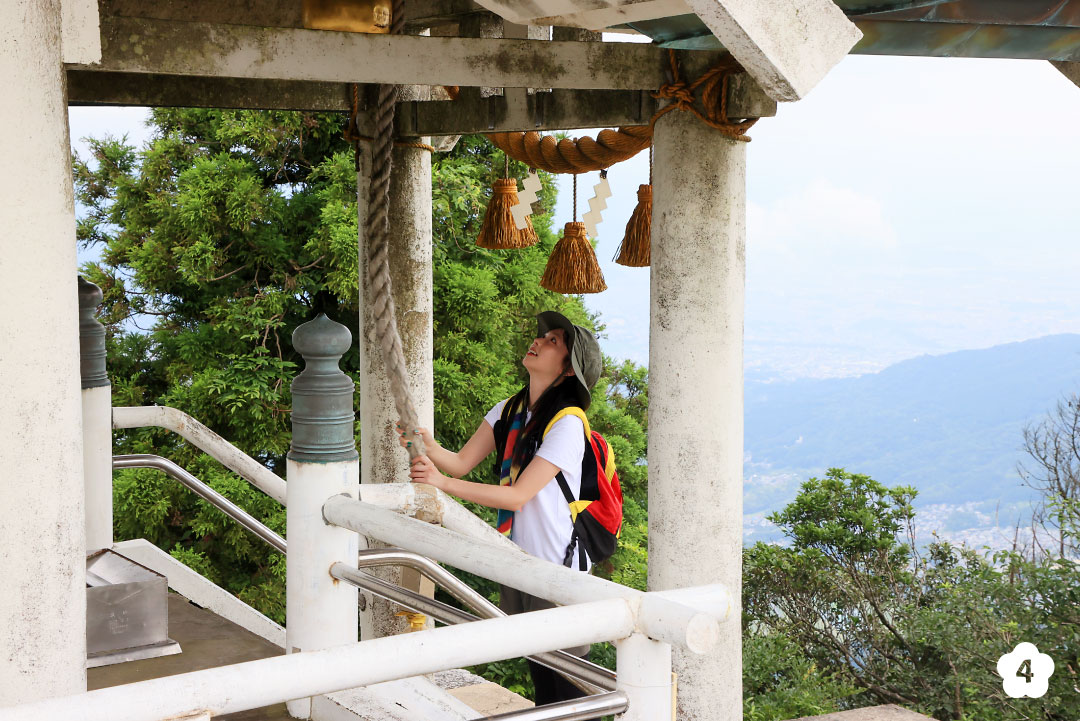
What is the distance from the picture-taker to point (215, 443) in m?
2.98

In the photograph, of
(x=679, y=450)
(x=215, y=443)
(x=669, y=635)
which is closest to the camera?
(x=669, y=635)

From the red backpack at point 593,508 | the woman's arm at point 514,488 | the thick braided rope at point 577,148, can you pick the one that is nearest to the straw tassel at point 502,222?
the thick braided rope at point 577,148

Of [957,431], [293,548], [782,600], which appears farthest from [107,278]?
[957,431]

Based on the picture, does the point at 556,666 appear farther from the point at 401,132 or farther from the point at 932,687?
the point at 932,687

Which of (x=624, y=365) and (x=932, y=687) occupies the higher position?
(x=624, y=365)

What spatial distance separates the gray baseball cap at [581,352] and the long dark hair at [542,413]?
0.02 meters

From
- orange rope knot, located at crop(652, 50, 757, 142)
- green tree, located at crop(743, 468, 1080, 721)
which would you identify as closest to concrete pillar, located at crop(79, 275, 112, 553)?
orange rope knot, located at crop(652, 50, 757, 142)

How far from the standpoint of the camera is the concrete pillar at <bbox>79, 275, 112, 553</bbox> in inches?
115

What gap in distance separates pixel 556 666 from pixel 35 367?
860 mm

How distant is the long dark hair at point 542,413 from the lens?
8.16ft

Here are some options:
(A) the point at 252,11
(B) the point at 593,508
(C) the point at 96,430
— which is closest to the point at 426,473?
(B) the point at 593,508

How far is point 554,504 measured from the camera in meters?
2.44

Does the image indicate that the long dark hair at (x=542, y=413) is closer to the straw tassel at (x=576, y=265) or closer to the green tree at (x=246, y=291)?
the straw tassel at (x=576, y=265)

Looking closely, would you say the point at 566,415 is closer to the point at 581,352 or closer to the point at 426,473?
the point at 581,352
